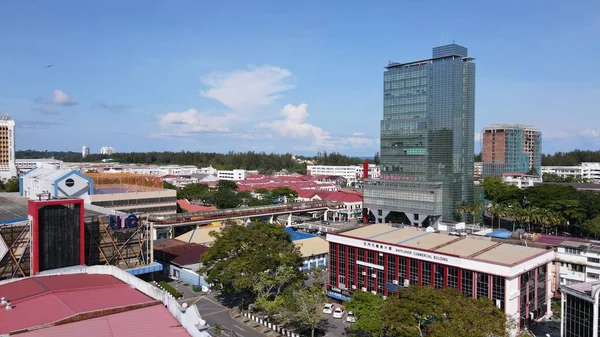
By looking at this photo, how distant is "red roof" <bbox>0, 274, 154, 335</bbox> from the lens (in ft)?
78.0

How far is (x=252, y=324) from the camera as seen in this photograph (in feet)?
129

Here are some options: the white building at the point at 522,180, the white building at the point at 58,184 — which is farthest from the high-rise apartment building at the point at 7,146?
the white building at the point at 522,180

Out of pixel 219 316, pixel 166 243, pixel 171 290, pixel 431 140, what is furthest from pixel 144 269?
pixel 431 140

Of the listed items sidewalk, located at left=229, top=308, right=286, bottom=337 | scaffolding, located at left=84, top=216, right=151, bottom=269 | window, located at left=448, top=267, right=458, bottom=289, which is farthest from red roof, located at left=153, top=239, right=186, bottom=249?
window, located at left=448, top=267, right=458, bottom=289

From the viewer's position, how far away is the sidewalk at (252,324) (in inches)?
1473

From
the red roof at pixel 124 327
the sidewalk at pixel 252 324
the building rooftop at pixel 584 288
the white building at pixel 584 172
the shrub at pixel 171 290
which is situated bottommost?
the sidewalk at pixel 252 324

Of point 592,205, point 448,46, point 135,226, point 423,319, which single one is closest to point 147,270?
point 135,226

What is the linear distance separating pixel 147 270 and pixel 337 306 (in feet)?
62.1

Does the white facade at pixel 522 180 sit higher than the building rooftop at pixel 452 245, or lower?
higher

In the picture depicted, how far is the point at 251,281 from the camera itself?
39781 millimetres

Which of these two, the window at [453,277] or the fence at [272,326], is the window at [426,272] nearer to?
the window at [453,277]

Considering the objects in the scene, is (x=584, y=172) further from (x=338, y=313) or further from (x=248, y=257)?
(x=248, y=257)

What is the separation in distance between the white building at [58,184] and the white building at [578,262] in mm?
63079

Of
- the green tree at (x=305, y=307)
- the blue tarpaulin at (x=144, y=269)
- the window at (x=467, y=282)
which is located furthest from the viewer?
the blue tarpaulin at (x=144, y=269)
